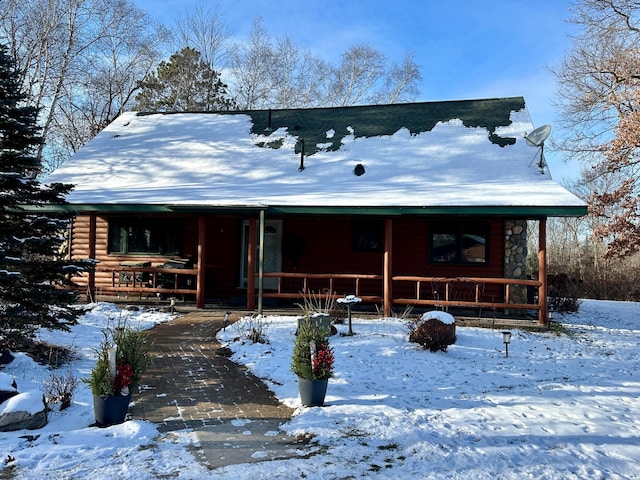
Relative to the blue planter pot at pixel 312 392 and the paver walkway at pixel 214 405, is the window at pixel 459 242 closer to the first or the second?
the paver walkway at pixel 214 405

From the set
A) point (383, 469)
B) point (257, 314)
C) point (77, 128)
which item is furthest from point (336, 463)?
point (77, 128)

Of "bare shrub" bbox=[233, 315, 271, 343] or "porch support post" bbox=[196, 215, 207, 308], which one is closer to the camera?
"bare shrub" bbox=[233, 315, 271, 343]

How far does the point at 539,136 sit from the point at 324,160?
5722 millimetres

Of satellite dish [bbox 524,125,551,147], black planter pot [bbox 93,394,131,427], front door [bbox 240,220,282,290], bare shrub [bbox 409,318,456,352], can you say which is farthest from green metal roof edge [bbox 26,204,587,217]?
black planter pot [bbox 93,394,131,427]

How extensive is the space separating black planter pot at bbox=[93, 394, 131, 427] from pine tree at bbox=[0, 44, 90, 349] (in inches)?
114

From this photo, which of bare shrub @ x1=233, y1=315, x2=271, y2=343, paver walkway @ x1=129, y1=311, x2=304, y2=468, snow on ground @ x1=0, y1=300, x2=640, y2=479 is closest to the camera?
snow on ground @ x1=0, y1=300, x2=640, y2=479

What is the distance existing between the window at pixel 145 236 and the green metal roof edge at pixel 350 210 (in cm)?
217

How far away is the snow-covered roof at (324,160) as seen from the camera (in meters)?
Result: 11.0

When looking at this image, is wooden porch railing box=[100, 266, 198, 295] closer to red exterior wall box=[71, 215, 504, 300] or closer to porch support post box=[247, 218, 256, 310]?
red exterior wall box=[71, 215, 504, 300]

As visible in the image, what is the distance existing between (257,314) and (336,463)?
686cm

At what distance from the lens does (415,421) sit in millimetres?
5184

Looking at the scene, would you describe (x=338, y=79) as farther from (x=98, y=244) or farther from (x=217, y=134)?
(x=98, y=244)

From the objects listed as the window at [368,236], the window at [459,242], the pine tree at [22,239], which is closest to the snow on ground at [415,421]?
the pine tree at [22,239]

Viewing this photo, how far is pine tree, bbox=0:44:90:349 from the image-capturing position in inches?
277
